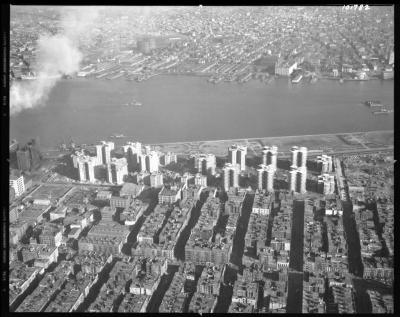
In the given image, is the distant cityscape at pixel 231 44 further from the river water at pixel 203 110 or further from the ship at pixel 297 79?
the river water at pixel 203 110

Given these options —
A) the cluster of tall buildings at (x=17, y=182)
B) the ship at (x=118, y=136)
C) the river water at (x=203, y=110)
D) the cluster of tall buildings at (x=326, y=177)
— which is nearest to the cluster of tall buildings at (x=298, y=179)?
the cluster of tall buildings at (x=326, y=177)

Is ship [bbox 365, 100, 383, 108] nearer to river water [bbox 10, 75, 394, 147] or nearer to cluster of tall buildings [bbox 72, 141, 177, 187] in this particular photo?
river water [bbox 10, 75, 394, 147]

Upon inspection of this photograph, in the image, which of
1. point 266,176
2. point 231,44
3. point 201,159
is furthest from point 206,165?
point 231,44

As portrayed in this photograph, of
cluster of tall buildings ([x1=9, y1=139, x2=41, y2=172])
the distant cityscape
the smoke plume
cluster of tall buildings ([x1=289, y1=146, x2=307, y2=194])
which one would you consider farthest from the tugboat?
cluster of tall buildings ([x1=289, y1=146, x2=307, y2=194])

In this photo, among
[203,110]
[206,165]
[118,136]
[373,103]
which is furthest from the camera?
[203,110]

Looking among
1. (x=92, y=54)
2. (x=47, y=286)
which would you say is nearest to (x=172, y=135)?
(x=92, y=54)

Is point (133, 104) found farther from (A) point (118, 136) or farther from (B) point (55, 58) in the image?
(B) point (55, 58)
